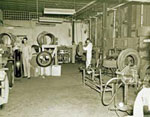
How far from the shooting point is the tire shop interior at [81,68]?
11.7 ft

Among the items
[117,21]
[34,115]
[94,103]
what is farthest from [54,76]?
[117,21]

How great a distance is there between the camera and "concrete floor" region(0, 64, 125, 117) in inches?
136

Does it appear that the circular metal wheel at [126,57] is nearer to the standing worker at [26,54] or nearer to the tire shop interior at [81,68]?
the tire shop interior at [81,68]

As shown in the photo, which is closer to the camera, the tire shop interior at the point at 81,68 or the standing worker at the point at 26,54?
the tire shop interior at the point at 81,68

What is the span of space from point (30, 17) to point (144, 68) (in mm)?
8410

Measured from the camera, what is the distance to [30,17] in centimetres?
1182

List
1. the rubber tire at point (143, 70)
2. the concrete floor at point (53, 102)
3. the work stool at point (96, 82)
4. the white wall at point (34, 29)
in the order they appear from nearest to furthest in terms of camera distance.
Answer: the concrete floor at point (53, 102), the work stool at point (96, 82), the rubber tire at point (143, 70), the white wall at point (34, 29)

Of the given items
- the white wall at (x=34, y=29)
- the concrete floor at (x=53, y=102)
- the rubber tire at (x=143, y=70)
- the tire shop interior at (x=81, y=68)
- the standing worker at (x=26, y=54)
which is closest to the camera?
the concrete floor at (x=53, y=102)

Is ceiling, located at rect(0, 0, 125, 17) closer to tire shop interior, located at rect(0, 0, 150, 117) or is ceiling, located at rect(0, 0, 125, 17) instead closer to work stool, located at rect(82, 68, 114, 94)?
tire shop interior, located at rect(0, 0, 150, 117)

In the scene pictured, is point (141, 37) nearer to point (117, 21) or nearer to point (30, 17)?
point (117, 21)

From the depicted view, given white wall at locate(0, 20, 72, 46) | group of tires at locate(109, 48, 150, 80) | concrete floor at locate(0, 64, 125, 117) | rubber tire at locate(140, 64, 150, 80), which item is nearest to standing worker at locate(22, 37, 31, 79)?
concrete floor at locate(0, 64, 125, 117)

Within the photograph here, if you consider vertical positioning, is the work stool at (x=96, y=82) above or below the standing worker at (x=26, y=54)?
below

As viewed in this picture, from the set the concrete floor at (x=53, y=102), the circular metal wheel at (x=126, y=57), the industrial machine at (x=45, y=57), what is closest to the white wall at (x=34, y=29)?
the industrial machine at (x=45, y=57)

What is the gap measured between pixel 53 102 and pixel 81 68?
14.4 ft
